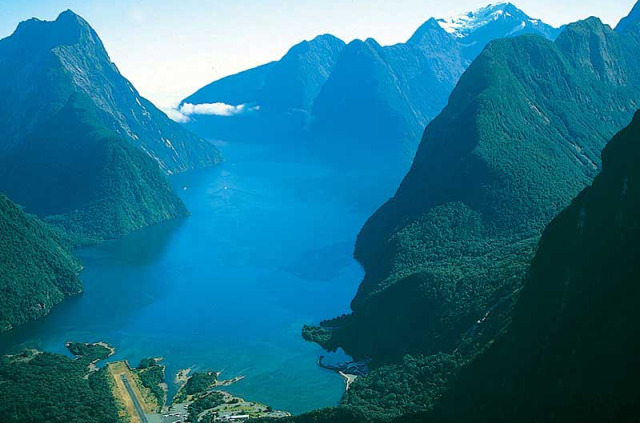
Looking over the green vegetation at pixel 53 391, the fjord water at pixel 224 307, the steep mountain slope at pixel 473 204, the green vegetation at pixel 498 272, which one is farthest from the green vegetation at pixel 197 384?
the steep mountain slope at pixel 473 204

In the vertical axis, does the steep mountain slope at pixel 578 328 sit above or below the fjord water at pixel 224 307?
below

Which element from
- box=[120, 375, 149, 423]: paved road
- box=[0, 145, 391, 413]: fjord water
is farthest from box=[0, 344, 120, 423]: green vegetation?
box=[0, 145, 391, 413]: fjord water

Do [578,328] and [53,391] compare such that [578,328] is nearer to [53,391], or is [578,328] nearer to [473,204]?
[53,391]

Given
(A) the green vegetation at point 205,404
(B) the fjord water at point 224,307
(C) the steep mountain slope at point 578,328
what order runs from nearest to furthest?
A: (C) the steep mountain slope at point 578,328 < (A) the green vegetation at point 205,404 < (B) the fjord water at point 224,307

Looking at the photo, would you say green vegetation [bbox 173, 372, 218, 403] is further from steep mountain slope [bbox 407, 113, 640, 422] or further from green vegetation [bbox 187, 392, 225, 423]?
steep mountain slope [bbox 407, 113, 640, 422]

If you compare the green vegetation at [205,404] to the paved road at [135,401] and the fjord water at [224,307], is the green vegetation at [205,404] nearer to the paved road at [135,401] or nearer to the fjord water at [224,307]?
the fjord water at [224,307]

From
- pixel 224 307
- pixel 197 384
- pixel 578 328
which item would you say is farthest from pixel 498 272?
pixel 224 307

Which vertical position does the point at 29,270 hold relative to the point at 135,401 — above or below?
above
